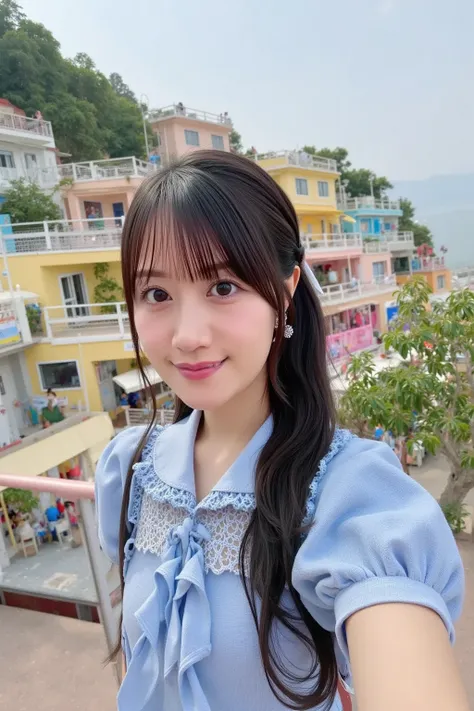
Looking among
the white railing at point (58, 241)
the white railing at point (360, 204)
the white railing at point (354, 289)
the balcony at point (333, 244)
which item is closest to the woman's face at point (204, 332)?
the white railing at point (58, 241)

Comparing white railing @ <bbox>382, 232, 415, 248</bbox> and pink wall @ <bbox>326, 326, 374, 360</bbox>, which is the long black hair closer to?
pink wall @ <bbox>326, 326, 374, 360</bbox>

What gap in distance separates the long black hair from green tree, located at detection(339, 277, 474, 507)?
1942 millimetres

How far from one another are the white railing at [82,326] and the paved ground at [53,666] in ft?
21.8

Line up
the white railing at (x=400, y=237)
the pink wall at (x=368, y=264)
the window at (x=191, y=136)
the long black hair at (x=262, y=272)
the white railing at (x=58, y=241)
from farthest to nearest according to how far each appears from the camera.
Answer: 1. the white railing at (x=400, y=237)
2. the window at (x=191, y=136)
3. the pink wall at (x=368, y=264)
4. the white railing at (x=58, y=241)
5. the long black hair at (x=262, y=272)

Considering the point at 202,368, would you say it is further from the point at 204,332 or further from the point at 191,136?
the point at 191,136

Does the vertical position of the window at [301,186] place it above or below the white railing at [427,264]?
above

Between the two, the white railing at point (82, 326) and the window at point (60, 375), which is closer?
the white railing at point (82, 326)

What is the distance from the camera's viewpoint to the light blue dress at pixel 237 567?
0.47 metres

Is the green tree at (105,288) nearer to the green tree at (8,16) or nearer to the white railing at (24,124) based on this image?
the white railing at (24,124)

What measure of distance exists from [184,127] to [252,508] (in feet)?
51.7

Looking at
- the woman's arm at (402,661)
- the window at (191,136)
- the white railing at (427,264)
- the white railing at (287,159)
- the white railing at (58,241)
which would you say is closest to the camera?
the woman's arm at (402,661)

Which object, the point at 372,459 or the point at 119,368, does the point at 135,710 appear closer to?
the point at 372,459

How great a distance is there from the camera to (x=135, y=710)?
0.65 metres

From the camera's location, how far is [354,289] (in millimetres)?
12266
